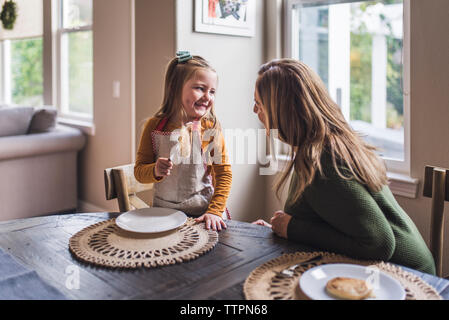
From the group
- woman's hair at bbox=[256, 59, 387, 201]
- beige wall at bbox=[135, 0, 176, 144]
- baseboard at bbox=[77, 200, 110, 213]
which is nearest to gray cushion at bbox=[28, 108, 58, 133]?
baseboard at bbox=[77, 200, 110, 213]

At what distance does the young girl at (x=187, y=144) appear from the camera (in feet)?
5.74

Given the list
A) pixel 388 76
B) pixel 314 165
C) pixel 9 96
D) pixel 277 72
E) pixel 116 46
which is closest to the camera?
pixel 314 165

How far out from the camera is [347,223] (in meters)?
1.15

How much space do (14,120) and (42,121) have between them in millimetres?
253

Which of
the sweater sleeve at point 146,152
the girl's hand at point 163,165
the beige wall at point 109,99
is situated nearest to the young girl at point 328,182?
the girl's hand at point 163,165

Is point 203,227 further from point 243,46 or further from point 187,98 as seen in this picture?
point 243,46

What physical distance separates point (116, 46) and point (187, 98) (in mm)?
1868

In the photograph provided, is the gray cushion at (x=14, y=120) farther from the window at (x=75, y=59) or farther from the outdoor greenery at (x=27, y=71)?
the outdoor greenery at (x=27, y=71)

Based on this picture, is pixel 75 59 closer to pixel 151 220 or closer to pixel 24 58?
pixel 24 58

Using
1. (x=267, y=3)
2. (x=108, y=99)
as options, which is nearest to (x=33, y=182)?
(x=108, y=99)

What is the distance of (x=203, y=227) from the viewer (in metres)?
1.39

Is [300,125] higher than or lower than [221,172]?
higher

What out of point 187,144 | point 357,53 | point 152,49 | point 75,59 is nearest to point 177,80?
point 187,144

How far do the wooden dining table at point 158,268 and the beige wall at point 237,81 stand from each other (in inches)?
56.9
